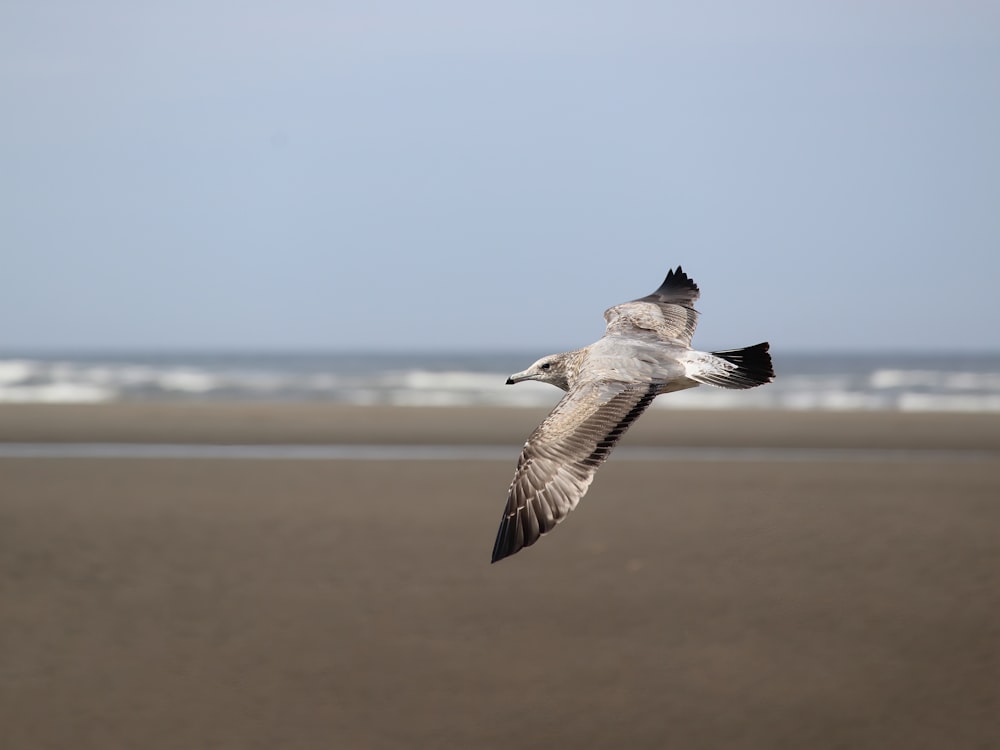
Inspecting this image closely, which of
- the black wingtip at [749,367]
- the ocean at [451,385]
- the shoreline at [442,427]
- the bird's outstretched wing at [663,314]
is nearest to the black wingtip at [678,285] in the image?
the bird's outstretched wing at [663,314]

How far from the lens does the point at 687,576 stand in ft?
33.4

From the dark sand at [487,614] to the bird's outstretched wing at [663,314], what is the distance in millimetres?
3124

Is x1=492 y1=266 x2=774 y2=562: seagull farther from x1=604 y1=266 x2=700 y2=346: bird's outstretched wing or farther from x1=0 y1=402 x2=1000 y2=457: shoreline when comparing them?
x1=0 y1=402 x2=1000 y2=457: shoreline

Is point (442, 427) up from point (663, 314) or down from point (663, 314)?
down

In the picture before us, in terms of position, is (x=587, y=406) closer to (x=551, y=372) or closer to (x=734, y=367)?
(x=551, y=372)

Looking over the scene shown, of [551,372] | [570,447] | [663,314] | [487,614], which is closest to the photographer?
[570,447]

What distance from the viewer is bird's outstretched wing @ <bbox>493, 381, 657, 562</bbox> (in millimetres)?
3211

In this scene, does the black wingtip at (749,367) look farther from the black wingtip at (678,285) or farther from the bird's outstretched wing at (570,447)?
the black wingtip at (678,285)

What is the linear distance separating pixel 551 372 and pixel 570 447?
37 centimetres

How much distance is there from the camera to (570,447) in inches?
129

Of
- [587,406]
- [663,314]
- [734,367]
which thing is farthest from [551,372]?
[663,314]

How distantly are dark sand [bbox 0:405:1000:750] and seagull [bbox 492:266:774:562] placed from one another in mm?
4055

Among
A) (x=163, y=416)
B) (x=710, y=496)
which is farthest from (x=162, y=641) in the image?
(x=163, y=416)

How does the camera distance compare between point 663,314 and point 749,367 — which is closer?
point 749,367
